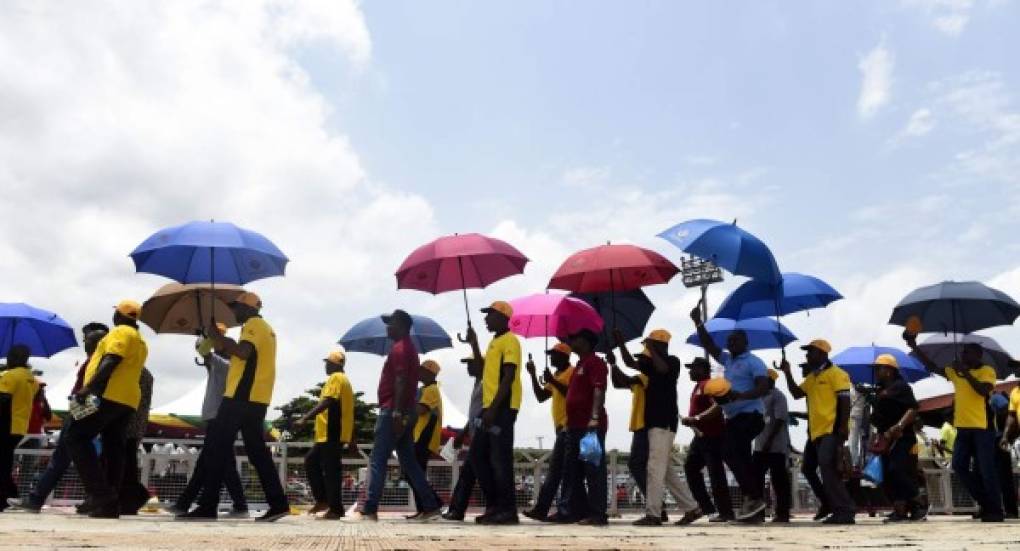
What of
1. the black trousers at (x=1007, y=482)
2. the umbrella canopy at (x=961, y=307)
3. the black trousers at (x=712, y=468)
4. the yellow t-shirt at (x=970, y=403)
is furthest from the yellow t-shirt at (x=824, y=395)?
the umbrella canopy at (x=961, y=307)

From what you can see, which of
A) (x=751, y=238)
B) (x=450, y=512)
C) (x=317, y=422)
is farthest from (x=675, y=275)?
(x=317, y=422)

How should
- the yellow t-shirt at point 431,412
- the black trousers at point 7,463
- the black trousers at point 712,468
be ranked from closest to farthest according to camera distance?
the black trousers at point 712,468
the black trousers at point 7,463
the yellow t-shirt at point 431,412

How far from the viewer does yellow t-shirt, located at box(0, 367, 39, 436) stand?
9.88 meters

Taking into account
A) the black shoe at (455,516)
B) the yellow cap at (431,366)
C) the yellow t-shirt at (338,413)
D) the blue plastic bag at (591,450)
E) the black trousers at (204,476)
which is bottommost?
the black shoe at (455,516)

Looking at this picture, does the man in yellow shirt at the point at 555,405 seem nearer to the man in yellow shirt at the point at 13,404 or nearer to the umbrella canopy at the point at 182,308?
the umbrella canopy at the point at 182,308

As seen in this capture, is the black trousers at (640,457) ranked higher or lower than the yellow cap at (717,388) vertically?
lower

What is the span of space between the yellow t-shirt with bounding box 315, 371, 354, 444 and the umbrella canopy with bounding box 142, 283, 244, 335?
1987 millimetres

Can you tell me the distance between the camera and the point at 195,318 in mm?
11086

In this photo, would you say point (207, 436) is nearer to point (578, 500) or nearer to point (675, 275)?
point (578, 500)

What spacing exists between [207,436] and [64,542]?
11.4 feet

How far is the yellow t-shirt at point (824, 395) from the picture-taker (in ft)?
29.6

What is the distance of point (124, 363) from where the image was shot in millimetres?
7449

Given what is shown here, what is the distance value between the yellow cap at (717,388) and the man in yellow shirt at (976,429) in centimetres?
189

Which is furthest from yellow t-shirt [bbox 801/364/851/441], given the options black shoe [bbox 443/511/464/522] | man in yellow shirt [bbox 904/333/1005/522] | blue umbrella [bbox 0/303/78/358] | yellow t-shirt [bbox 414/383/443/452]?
blue umbrella [bbox 0/303/78/358]
